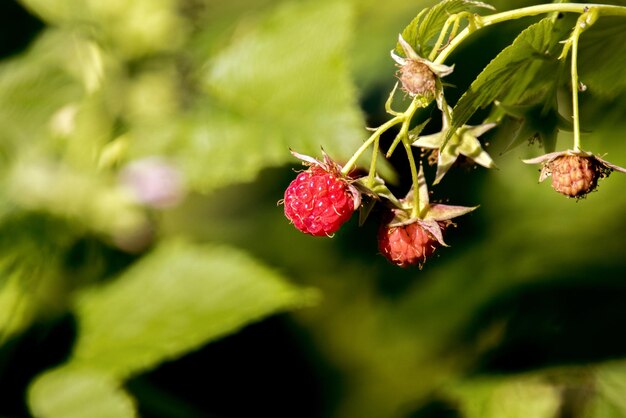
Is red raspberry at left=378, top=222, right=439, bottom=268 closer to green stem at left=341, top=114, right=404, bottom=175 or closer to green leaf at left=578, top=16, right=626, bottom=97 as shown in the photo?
green stem at left=341, top=114, right=404, bottom=175

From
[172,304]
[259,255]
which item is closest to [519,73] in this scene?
[172,304]

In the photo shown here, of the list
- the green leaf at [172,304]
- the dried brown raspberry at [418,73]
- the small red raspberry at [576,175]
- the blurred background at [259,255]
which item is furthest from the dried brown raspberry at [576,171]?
the green leaf at [172,304]

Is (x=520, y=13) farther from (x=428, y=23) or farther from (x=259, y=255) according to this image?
(x=259, y=255)

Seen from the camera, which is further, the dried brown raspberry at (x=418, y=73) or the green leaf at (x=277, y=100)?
the green leaf at (x=277, y=100)

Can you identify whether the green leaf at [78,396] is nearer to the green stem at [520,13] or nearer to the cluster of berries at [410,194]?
the cluster of berries at [410,194]

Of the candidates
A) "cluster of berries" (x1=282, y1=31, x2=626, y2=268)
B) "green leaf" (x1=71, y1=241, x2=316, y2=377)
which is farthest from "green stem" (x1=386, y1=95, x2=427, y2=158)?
"green leaf" (x1=71, y1=241, x2=316, y2=377)

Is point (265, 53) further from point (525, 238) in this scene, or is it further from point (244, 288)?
point (525, 238)
